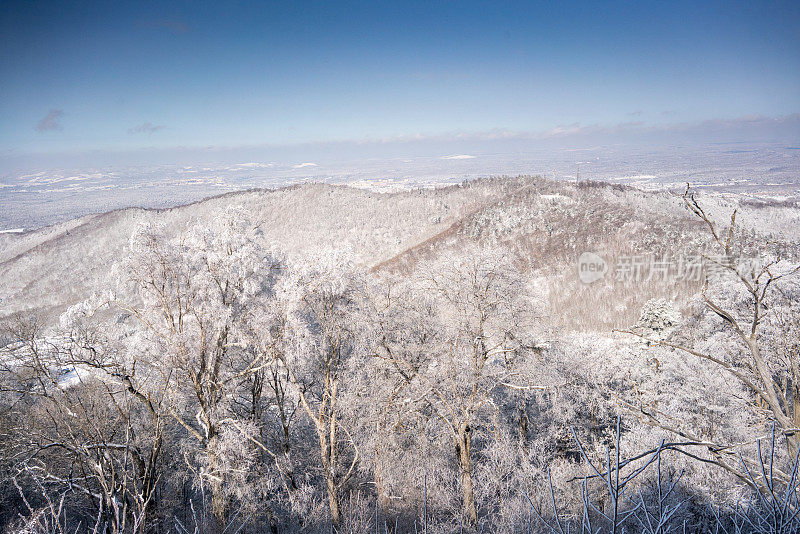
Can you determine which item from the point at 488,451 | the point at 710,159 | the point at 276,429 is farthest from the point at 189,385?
the point at 710,159

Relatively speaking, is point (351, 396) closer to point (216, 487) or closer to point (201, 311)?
point (216, 487)

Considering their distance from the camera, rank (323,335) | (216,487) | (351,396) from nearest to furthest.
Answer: (216,487)
(323,335)
(351,396)

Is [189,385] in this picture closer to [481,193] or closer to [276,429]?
[276,429]

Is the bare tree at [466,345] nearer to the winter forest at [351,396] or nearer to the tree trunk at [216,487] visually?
the winter forest at [351,396]

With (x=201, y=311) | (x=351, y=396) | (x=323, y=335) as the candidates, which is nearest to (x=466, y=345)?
(x=351, y=396)

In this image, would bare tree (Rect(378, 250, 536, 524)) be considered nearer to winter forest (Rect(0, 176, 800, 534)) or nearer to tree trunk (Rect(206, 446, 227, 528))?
winter forest (Rect(0, 176, 800, 534))

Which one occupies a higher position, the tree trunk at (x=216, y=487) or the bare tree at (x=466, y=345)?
the bare tree at (x=466, y=345)

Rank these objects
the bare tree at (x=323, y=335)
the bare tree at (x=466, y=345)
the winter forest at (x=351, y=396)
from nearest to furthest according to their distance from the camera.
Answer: the winter forest at (x=351, y=396) < the bare tree at (x=323, y=335) < the bare tree at (x=466, y=345)

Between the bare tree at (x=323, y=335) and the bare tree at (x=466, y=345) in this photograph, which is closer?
the bare tree at (x=323, y=335)

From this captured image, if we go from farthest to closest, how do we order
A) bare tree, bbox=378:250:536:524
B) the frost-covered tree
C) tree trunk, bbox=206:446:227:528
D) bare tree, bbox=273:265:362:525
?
bare tree, bbox=378:250:536:524 → bare tree, bbox=273:265:362:525 → the frost-covered tree → tree trunk, bbox=206:446:227:528

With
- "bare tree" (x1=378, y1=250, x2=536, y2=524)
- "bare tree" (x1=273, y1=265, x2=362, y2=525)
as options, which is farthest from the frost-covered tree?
"bare tree" (x1=378, y1=250, x2=536, y2=524)

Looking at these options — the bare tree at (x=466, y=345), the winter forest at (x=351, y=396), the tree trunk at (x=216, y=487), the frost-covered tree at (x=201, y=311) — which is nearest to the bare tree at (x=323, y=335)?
the winter forest at (x=351, y=396)
